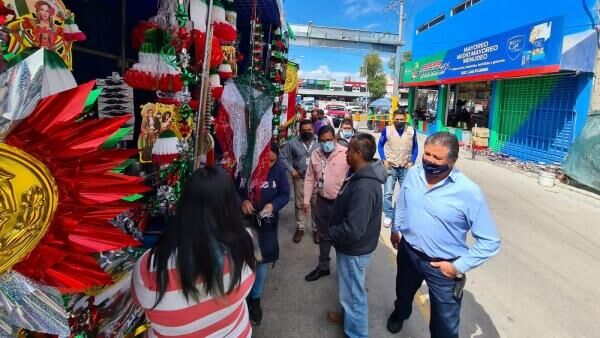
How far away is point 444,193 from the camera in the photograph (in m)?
2.25

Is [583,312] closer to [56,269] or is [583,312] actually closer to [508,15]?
[56,269]

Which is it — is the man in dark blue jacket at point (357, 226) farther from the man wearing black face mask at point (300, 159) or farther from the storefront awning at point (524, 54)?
the storefront awning at point (524, 54)

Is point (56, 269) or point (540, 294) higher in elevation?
point (56, 269)

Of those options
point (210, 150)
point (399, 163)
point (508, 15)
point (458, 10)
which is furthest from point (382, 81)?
point (210, 150)

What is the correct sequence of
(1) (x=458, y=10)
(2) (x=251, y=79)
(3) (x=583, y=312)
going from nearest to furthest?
(2) (x=251, y=79) → (3) (x=583, y=312) → (1) (x=458, y=10)

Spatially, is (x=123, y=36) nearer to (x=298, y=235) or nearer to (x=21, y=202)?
A: (x=21, y=202)

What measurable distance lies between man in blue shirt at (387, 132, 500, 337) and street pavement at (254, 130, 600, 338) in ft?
2.45

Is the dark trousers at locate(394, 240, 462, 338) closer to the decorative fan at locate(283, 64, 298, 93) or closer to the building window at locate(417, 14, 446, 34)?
the decorative fan at locate(283, 64, 298, 93)

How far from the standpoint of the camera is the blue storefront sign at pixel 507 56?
8.88 metres

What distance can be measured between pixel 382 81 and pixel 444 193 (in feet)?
144

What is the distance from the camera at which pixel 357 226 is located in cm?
235

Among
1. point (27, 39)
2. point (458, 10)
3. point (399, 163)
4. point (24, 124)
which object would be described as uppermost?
point (458, 10)

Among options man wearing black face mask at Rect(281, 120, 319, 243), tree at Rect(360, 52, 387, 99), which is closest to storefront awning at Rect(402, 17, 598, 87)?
man wearing black face mask at Rect(281, 120, 319, 243)

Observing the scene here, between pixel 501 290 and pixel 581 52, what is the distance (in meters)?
7.85
